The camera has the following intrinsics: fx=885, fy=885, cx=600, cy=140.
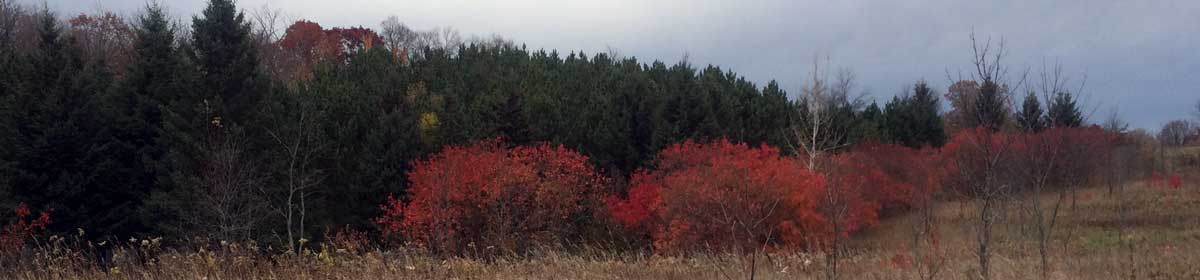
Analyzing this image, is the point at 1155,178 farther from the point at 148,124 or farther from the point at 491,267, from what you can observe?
the point at 148,124

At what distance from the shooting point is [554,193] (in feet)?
102

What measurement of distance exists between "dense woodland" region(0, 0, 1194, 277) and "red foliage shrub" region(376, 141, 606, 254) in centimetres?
8

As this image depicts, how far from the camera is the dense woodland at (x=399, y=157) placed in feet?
87.8

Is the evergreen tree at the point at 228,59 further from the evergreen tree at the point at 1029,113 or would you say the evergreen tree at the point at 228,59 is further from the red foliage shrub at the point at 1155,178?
the red foliage shrub at the point at 1155,178

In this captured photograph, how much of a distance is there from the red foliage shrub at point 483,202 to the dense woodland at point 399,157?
0.08 metres

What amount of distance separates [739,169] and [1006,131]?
16.2 meters

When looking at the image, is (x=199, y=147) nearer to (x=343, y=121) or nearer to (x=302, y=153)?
(x=302, y=153)

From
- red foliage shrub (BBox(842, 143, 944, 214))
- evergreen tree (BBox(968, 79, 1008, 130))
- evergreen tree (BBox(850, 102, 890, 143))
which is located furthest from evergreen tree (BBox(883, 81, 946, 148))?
evergreen tree (BBox(968, 79, 1008, 130))

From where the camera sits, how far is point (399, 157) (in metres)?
32.6

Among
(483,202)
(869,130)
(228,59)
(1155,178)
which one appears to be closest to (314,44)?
(228,59)

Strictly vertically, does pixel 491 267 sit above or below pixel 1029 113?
below

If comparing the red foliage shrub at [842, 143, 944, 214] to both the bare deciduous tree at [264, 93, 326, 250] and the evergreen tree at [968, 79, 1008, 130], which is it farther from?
the evergreen tree at [968, 79, 1008, 130]

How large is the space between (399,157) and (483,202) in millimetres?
4401

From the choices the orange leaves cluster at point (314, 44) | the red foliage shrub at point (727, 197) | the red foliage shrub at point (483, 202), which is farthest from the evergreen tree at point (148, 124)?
the orange leaves cluster at point (314, 44)
